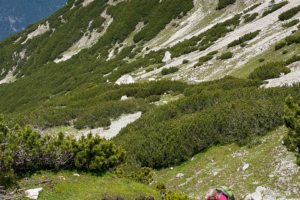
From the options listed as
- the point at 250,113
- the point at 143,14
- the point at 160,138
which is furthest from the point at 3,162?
the point at 143,14

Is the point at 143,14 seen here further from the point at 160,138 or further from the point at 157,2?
the point at 160,138

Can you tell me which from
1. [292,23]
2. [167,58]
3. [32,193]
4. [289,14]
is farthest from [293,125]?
[167,58]

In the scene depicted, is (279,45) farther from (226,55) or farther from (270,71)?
(226,55)

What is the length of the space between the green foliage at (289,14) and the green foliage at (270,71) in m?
12.4

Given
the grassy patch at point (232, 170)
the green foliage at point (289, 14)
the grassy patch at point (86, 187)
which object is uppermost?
the green foliage at point (289, 14)

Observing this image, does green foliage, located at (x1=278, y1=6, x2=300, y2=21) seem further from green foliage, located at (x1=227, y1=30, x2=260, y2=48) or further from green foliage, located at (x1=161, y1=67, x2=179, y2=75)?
green foliage, located at (x1=161, y1=67, x2=179, y2=75)

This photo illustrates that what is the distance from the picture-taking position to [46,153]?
9.23m

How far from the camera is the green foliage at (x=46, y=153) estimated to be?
8366 millimetres

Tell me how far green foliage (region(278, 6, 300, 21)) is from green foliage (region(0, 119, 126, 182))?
95.9ft

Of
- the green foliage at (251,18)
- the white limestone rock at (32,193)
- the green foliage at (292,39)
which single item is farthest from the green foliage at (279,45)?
the white limestone rock at (32,193)

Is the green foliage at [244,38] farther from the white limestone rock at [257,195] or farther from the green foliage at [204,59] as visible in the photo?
the white limestone rock at [257,195]

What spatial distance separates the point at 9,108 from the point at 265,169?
53696mm

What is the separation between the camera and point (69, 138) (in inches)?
412

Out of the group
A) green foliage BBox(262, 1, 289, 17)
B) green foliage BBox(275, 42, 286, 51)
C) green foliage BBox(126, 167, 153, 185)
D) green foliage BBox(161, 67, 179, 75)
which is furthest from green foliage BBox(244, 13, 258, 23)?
green foliage BBox(126, 167, 153, 185)
